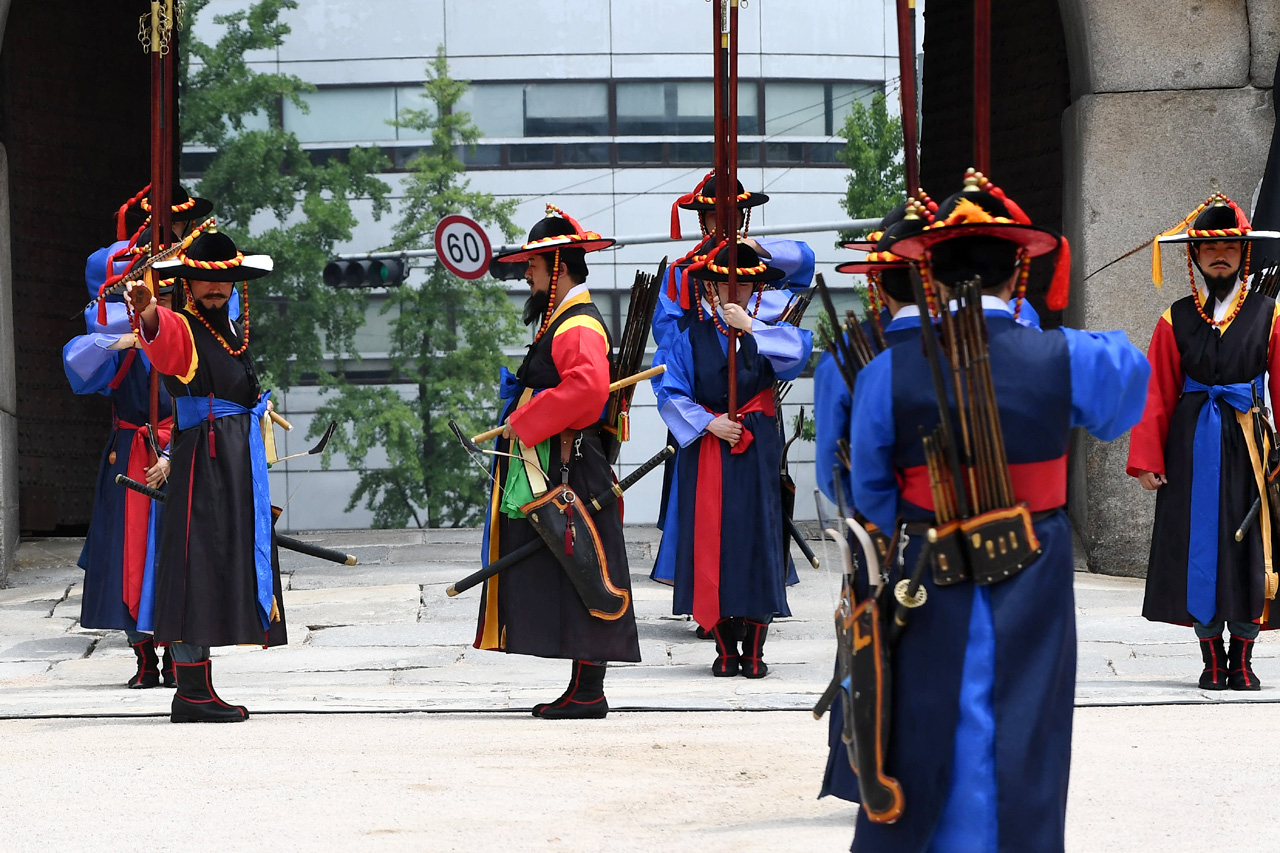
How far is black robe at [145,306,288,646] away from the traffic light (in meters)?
16.2

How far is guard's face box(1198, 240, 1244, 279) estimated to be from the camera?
6.57 m

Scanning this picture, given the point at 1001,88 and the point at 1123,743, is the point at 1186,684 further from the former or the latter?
the point at 1001,88

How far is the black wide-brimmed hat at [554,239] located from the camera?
5.95 m

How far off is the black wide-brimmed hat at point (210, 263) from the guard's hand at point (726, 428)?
208cm

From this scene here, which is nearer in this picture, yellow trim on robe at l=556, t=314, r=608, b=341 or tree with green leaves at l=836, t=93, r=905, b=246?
yellow trim on robe at l=556, t=314, r=608, b=341

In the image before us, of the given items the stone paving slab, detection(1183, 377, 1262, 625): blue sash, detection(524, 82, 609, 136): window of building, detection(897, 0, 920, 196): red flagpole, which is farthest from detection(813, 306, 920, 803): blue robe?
detection(524, 82, 609, 136): window of building

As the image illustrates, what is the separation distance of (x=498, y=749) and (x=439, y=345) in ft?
60.3

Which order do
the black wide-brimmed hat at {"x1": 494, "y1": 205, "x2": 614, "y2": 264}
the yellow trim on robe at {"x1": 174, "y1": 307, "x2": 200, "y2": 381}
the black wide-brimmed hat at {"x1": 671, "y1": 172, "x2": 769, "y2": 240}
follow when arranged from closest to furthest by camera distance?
1. the yellow trim on robe at {"x1": 174, "y1": 307, "x2": 200, "y2": 381}
2. the black wide-brimmed hat at {"x1": 494, "y1": 205, "x2": 614, "y2": 264}
3. the black wide-brimmed hat at {"x1": 671, "y1": 172, "x2": 769, "y2": 240}

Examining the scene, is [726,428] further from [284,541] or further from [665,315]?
[284,541]

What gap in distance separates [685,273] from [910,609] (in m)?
4.13

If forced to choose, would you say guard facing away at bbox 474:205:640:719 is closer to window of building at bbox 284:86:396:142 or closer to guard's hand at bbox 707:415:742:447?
guard's hand at bbox 707:415:742:447

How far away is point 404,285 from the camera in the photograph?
23.4 metres

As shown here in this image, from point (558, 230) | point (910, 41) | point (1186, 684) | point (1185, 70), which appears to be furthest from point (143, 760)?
point (1185, 70)

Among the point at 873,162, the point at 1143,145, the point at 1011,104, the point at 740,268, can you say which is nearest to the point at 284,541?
the point at 740,268
